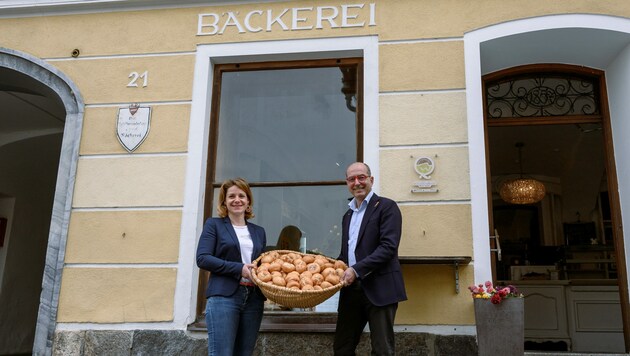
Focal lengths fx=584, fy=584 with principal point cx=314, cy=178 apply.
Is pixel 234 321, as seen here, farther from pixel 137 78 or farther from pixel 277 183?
pixel 137 78

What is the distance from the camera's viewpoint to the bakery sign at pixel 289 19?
5605 mm

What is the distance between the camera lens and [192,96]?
562 centimetres

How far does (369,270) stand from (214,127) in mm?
2457

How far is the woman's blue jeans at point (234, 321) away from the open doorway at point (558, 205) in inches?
93.4

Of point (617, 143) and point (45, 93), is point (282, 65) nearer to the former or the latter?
point (45, 93)

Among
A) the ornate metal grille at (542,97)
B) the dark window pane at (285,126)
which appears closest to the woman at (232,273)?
the dark window pane at (285,126)

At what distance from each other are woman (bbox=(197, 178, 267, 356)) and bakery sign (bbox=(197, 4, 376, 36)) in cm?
220

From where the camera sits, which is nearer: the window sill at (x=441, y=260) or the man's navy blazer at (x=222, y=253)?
the man's navy blazer at (x=222, y=253)

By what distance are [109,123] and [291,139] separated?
1776mm

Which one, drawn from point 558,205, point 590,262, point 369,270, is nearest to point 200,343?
point 369,270

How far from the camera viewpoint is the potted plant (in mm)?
4164

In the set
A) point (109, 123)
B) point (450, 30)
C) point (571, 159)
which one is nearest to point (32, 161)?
point (109, 123)

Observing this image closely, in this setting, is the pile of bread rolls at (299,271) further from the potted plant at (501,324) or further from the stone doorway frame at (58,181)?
the stone doorway frame at (58,181)

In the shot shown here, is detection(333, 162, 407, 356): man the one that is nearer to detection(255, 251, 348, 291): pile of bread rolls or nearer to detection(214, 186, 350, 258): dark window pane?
detection(255, 251, 348, 291): pile of bread rolls
